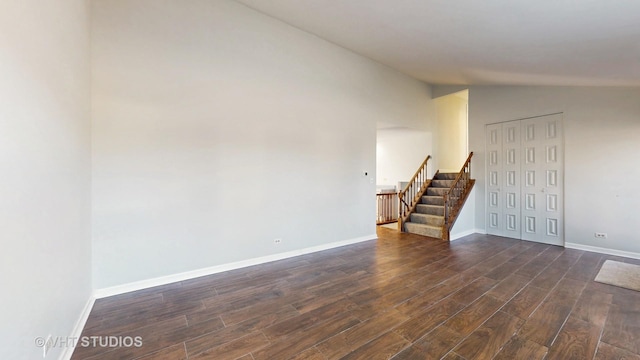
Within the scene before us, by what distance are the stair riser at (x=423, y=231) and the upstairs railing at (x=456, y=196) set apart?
0.47 ft

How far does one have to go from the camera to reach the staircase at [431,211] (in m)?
5.57

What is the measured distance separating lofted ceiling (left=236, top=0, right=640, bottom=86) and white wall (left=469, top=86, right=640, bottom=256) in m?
0.41

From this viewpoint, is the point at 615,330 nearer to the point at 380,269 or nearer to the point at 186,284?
the point at 380,269

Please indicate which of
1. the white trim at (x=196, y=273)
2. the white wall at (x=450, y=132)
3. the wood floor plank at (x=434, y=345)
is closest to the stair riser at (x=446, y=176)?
the white wall at (x=450, y=132)

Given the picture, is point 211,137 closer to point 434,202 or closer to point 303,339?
point 303,339

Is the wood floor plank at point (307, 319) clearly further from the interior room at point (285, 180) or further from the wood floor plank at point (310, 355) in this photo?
the wood floor plank at point (310, 355)

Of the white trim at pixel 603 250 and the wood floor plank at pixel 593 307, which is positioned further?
the white trim at pixel 603 250

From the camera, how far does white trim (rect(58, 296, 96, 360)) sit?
1.75 metres

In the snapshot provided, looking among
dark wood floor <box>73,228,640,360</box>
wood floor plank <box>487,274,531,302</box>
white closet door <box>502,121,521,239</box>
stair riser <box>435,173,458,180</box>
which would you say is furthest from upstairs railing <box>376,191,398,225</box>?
wood floor plank <box>487,274,531,302</box>

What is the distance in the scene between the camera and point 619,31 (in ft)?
7.91

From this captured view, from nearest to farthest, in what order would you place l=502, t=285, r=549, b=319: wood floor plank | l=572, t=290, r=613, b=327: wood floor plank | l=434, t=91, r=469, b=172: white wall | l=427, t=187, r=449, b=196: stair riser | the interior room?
the interior room → l=572, t=290, r=613, b=327: wood floor plank → l=502, t=285, r=549, b=319: wood floor plank → l=427, t=187, r=449, b=196: stair riser → l=434, t=91, r=469, b=172: white wall

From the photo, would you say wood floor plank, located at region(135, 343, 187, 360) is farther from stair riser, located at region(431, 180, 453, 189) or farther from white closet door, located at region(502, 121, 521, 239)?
stair riser, located at region(431, 180, 453, 189)

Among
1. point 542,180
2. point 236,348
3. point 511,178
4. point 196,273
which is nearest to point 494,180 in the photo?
point 511,178

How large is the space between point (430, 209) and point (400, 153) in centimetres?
244
